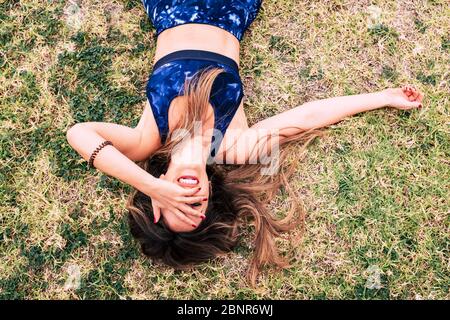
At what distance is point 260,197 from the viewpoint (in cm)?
353

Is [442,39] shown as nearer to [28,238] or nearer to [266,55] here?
[266,55]

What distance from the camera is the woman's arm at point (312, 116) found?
334 cm

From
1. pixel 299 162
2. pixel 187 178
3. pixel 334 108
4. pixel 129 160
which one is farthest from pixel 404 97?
pixel 129 160

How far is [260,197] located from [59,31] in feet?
6.84

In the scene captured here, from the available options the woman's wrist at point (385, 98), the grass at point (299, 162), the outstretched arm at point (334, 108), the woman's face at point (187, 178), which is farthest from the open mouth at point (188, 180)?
the woman's wrist at point (385, 98)

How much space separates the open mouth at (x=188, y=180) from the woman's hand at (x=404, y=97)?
5.42ft

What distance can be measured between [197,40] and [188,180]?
3.39 ft

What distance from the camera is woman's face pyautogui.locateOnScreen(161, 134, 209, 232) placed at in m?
2.85

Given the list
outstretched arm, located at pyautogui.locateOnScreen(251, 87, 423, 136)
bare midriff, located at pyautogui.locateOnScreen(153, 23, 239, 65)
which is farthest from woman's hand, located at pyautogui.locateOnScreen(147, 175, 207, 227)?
bare midriff, located at pyautogui.locateOnScreen(153, 23, 239, 65)

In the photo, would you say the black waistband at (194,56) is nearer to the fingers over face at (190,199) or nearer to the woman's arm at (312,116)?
the woman's arm at (312,116)

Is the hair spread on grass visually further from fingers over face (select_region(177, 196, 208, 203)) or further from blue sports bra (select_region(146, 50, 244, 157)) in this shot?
fingers over face (select_region(177, 196, 208, 203))

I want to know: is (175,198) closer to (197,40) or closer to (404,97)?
(197,40)

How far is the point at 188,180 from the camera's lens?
2840 millimetres
